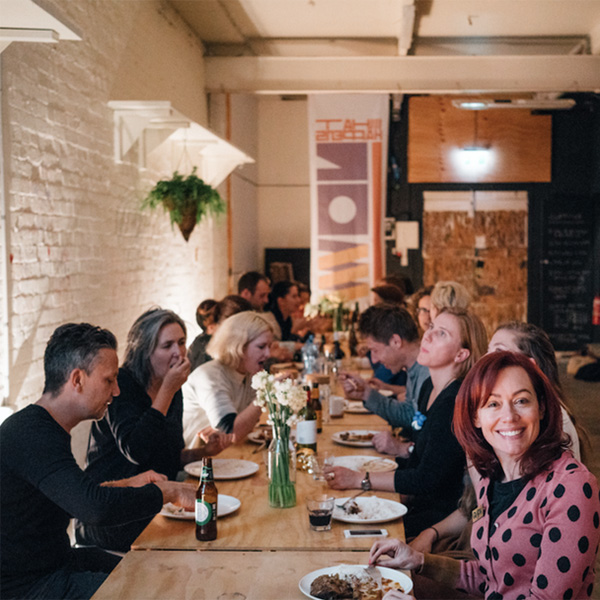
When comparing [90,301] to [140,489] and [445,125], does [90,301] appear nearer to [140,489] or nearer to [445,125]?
[140,489]

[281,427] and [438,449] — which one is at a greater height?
[281,427]

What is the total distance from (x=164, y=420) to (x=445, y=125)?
9.19 m

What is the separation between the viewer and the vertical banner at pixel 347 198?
A: 29.6 ft

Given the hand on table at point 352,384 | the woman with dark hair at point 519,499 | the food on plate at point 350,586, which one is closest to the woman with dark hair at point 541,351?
the woman with dark hair at point 519,499

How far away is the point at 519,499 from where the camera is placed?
6.54 feet

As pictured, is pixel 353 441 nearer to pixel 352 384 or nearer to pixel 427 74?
pixel 352 384

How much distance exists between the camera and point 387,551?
7.06ft

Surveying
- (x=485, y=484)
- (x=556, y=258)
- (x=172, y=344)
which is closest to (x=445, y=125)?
(x=556, y=258)

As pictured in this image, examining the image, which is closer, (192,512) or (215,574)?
(215,574)

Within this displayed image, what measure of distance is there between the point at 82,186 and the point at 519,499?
3472 mm

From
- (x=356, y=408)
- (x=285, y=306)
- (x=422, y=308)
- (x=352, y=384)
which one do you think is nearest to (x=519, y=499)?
(x=352, y=384)

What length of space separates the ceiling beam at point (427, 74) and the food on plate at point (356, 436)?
212 inches

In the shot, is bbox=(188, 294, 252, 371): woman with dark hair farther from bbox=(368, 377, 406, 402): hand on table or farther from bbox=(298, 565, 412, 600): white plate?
bbox=(298, 565, 412, 600): white plate

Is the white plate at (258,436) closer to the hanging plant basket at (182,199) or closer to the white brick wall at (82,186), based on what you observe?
the white brick wall at (82,186)
